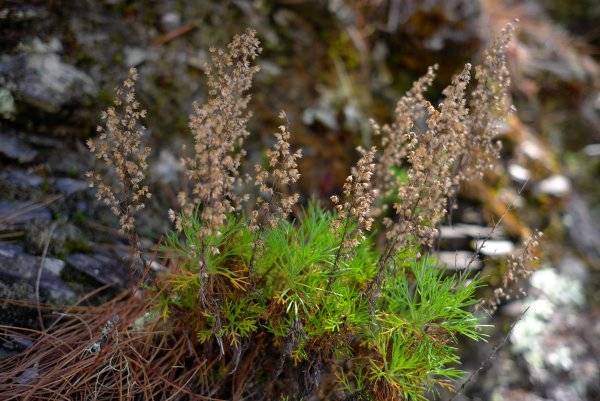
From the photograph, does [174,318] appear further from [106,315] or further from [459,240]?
[459,240]

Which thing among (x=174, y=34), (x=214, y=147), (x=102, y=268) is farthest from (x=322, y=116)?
(x=214, y=147)

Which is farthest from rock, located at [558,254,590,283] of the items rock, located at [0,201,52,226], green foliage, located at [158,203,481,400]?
rock, located at [0,201,52,226]

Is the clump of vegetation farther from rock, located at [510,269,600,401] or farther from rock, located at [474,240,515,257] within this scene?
rock, located at [510,269,600,401]

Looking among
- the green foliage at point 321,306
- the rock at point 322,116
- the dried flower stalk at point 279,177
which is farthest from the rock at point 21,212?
the rock at point 322,116

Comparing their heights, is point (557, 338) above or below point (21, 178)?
below

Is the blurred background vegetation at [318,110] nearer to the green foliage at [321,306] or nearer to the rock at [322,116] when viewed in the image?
the rock at [322,116]

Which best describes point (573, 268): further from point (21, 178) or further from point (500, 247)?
point (21, 178)

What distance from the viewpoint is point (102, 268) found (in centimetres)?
251

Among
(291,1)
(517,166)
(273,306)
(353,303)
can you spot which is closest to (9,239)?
(273,306)

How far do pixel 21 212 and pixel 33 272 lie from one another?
0.37 metres

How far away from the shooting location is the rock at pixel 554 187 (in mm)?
3910

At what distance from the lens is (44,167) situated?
8.93 ft

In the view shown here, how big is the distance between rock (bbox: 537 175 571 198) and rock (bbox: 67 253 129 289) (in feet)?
10.2

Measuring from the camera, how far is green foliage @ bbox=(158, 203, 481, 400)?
179 cm
